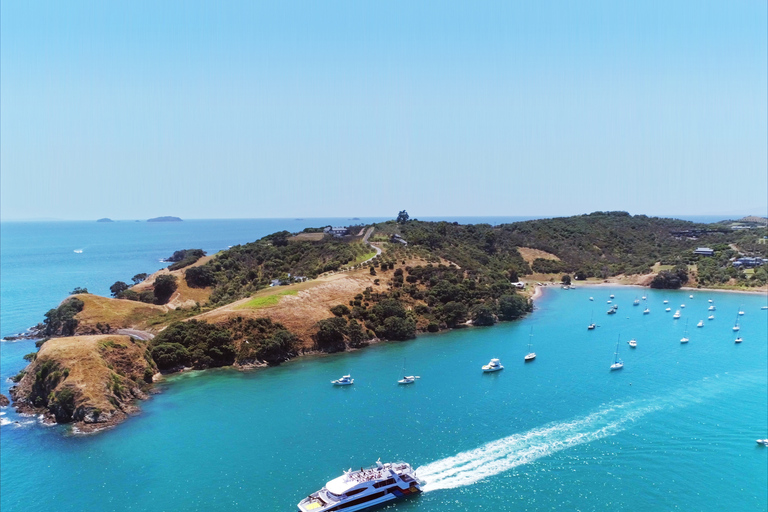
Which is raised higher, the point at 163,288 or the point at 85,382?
the point at 163,288

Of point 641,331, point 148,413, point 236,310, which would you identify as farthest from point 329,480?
point 641,331

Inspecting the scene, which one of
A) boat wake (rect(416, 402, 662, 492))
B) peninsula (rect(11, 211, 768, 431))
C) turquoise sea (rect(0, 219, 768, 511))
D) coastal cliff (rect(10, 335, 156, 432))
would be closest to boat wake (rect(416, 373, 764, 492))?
boat wake (rect(416, 402, 662, 492))

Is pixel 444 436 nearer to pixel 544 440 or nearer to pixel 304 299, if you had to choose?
pixel 544 440

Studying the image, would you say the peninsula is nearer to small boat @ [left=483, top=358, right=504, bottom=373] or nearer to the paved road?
the paved road

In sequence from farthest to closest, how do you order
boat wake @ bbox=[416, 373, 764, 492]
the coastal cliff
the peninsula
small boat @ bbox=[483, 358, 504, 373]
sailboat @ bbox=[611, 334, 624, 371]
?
sailboat @ bbox=[611, 334, 624, 371] → small boat @ bbox=[483, 358, 504, 373] → the peninsula → the coastal cliff → boat wake @ bbox=[416, 373, 764, 492]

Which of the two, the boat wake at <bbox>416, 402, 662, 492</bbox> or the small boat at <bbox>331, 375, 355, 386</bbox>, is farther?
the small boat at <bbox>331, 375, 355, 386</bbox>

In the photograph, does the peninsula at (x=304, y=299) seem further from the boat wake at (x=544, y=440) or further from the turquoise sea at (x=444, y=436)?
the boat wake at (x=544, y=440)

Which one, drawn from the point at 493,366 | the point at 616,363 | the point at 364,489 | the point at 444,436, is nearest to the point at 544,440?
the point at 444,436
